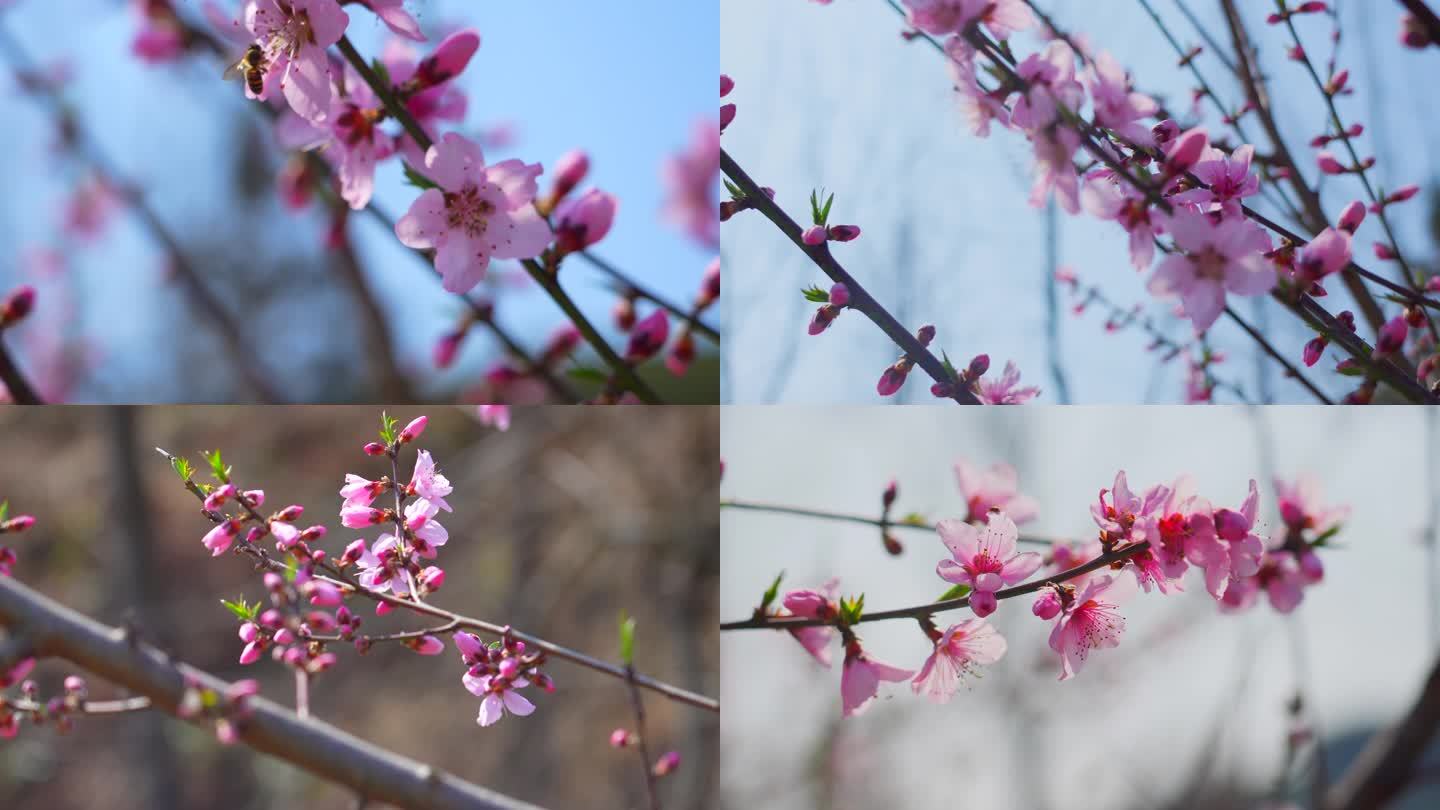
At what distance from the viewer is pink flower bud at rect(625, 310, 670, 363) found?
0.76 m

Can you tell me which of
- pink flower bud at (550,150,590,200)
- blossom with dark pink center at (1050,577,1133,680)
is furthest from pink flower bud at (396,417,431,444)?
blossom with dark pink center at (1050,577,1133,680)

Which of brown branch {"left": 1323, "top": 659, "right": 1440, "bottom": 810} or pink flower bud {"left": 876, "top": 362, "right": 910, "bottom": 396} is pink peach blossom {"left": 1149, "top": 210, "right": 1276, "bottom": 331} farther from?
brown branch {"left": 1323, "top": 659, "right": 1440, "bottom": 810}

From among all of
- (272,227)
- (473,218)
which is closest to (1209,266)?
(473,218)

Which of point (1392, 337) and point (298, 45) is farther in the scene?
point (1392, 337)

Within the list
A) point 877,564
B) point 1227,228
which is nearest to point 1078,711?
point 877,564

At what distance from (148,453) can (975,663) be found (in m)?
1.64

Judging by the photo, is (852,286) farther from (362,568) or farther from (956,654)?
(362,568)

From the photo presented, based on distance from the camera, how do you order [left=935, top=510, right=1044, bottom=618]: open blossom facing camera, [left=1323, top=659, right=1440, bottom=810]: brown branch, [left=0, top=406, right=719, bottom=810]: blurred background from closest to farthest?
1. [left=935, top=510, right=1044, bottom=618]: open blossom facing camera
2. [left=1323, top=659, right=1440, bottom=810]: brown branch
3. [left=0, top=406, right=719, bottom=810]: blurred background

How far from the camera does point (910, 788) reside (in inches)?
49.0

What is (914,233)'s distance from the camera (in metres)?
0.97

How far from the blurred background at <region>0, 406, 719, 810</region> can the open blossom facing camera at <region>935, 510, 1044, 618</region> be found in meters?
0.89

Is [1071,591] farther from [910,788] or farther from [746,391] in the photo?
[910,788]

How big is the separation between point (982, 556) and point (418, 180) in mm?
512

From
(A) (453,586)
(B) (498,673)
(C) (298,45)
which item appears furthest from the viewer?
(A) (453,586)
